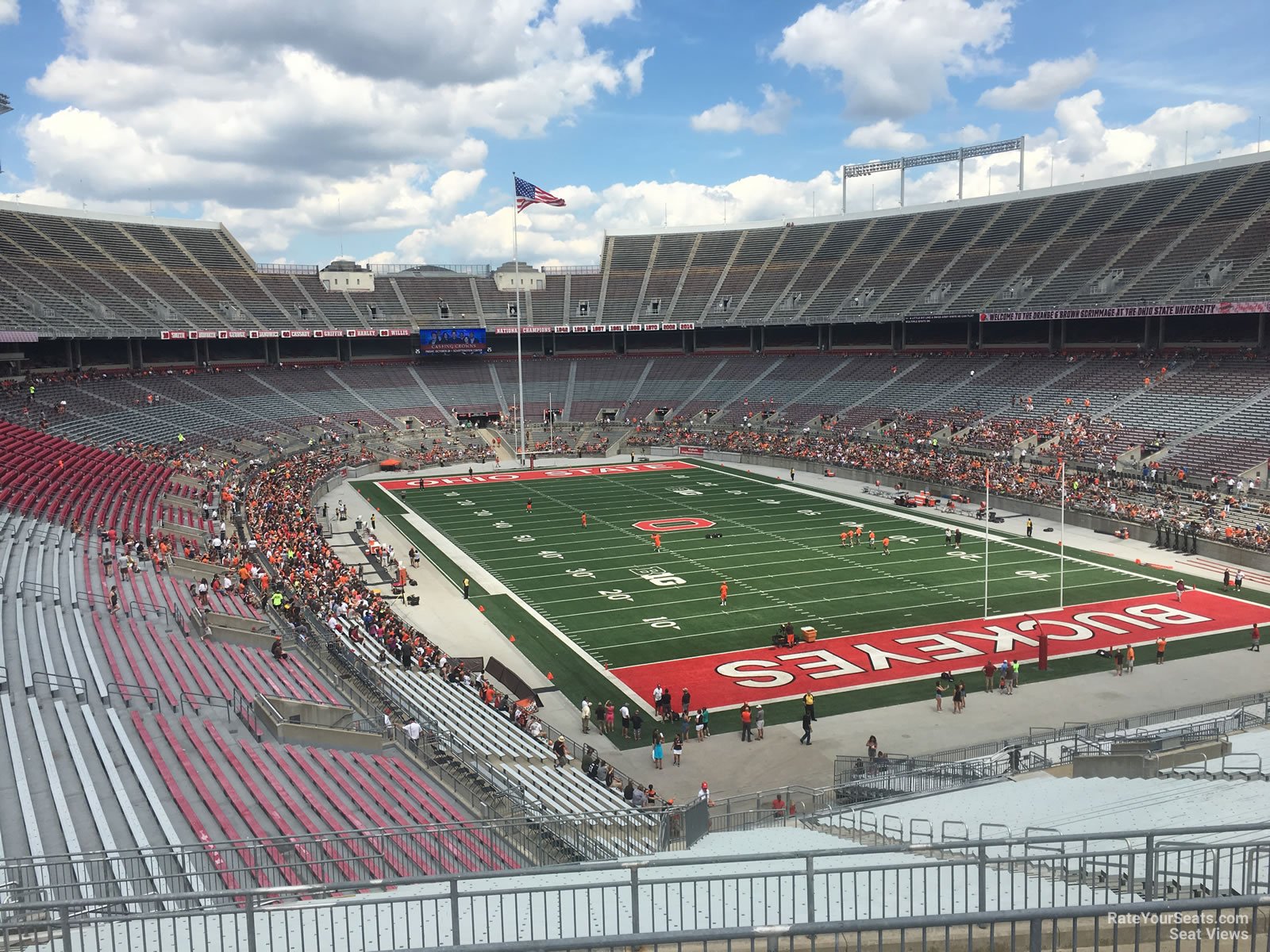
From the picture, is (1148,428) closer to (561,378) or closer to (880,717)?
(880,717)

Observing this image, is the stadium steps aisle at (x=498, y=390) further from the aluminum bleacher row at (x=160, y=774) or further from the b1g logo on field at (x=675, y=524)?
the aluminum bleacher row at (x=160, y=774)

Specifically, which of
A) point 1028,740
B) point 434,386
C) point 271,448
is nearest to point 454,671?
point 1028,740

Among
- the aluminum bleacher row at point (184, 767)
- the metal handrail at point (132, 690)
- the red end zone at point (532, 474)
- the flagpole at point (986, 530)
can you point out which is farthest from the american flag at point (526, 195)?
the metal handrail at point (132, 690)

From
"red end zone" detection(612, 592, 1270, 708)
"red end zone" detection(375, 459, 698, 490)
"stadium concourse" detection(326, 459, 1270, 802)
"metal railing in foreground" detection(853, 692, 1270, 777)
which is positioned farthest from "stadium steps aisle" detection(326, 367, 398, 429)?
"metal railing in foreground" detection(853, 692, 1270, 777)

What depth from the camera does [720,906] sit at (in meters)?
9.05

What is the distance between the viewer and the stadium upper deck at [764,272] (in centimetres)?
5462

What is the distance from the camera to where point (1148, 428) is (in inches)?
1859

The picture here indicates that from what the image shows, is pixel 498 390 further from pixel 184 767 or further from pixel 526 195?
pixel 184 767

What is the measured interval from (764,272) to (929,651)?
5697 cm

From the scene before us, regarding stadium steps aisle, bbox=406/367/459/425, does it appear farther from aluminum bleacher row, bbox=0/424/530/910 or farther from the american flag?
aluminum bleacher row, bbox=0/424/530/910

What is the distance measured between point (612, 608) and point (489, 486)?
80.3ft

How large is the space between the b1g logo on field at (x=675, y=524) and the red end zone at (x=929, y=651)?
1476 cm

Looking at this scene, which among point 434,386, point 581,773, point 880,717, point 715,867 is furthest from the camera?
point 434,386

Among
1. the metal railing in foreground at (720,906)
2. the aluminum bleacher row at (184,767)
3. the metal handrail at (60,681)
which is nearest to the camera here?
the metal railing in foreground at (720,906)
